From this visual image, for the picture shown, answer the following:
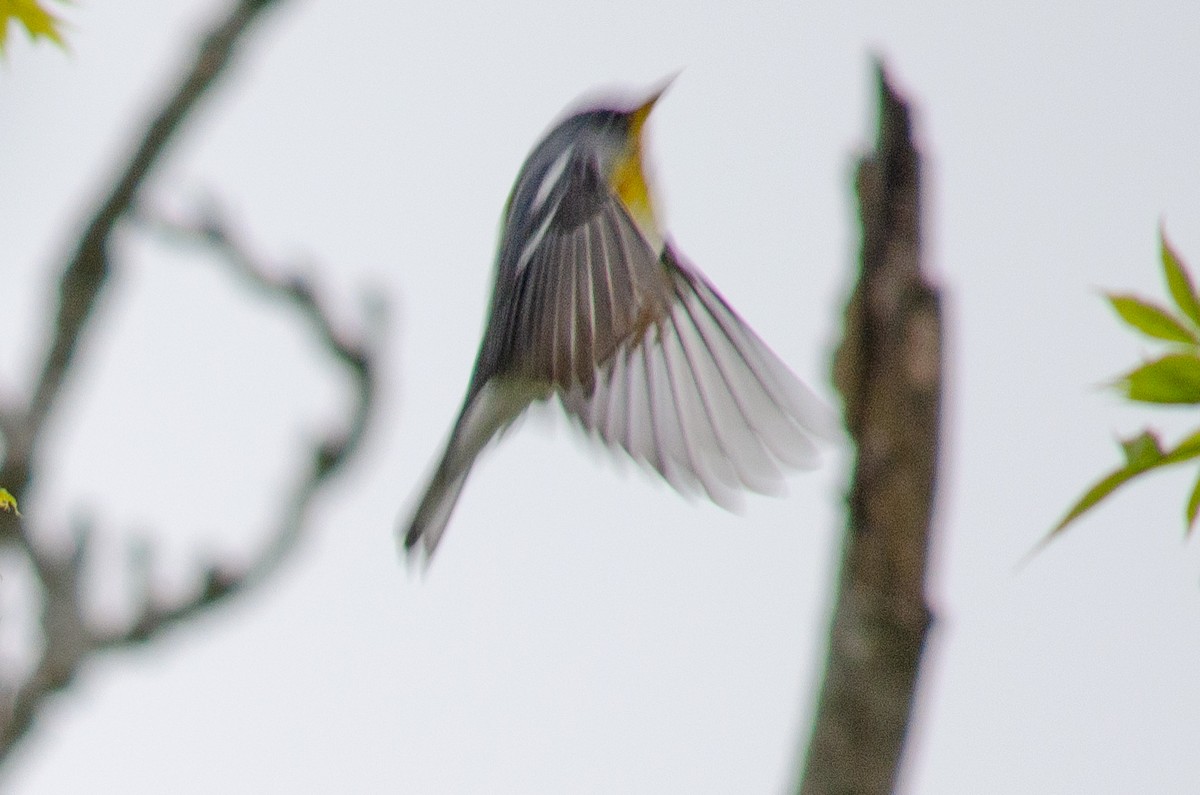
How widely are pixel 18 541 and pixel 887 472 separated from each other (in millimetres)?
2792

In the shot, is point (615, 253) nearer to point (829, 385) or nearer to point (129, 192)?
point (829, 385)

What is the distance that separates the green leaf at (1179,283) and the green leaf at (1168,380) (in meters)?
0.04

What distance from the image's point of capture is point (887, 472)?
73 centimetres

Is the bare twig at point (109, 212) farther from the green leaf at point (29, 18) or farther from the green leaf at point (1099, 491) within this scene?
the green leaf at point (1099, 491)

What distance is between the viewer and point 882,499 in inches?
28.4

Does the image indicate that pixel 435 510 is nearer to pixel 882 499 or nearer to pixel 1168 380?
pixel 1168 380

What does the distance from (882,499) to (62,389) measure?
2.53m

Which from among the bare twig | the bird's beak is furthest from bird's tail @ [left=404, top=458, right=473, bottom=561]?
the bare twig

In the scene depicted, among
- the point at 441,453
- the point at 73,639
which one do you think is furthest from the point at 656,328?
the point at 73,639

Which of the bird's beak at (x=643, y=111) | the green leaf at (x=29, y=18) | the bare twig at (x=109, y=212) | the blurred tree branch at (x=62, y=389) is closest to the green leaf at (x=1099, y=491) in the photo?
the green leaf at (x=29, y=18)

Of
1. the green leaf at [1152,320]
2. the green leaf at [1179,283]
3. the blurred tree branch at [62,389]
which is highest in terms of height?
the green leaf at [1179,283]

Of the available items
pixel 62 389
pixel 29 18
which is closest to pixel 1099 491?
pixel 29 18

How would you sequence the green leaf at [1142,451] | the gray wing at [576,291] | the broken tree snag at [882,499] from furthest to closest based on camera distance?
1. the gray wing at [576,291]
2. the green leaf at [1142,451]
3. the broken tree snag at [882,499]

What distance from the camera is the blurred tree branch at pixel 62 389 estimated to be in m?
2.85
